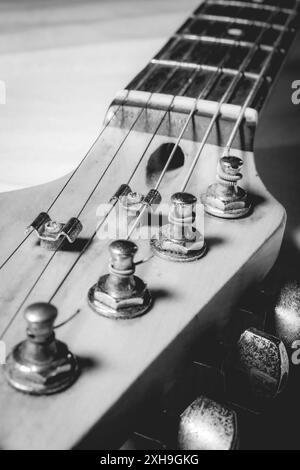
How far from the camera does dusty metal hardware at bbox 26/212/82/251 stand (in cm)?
77

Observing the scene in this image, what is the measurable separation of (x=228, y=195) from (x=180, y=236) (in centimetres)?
15

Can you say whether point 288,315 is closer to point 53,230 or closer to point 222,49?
point 53,230

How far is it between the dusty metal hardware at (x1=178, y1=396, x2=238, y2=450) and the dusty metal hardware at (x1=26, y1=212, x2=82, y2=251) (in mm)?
286

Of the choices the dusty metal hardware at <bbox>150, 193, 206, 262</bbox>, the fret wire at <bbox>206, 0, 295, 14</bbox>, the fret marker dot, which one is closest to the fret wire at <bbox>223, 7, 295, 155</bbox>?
the fret marker dot

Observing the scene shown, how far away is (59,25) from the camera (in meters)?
2.12

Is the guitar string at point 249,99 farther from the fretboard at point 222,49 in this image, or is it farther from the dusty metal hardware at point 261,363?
the dusty metal hardware at point 261,363

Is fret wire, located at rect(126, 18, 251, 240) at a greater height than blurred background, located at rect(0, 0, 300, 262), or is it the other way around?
fret wire, located at rect(126, 18, 251, 240)

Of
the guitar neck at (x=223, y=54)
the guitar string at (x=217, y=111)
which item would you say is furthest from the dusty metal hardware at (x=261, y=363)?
the guitar neck at (x=223, y=54)

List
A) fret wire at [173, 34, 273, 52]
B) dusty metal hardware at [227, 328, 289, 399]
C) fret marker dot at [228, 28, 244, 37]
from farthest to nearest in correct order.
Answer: fret marker dot at [228, 28, 244, 37], fret wire at [173, 34, 273, 52], dusty metal hardware at [227, 328, 289, 399]

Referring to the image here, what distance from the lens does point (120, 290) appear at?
658mm

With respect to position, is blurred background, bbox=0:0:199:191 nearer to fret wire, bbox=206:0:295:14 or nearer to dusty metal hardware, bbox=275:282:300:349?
fret wire, bbox=206:0:295:14


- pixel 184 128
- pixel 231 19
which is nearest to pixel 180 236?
pixel 184 128

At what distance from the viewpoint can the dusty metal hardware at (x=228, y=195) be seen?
0.87 meters

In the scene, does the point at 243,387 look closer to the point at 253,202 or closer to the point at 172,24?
the point at 253,202
